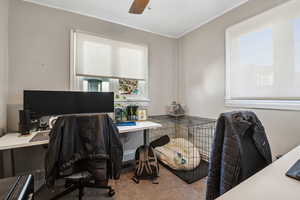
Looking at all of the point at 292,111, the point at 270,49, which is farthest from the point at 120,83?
the point at 292,111

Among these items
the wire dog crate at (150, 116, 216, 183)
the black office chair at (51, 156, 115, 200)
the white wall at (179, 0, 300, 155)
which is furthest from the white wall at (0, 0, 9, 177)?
the white wall at (179, 0, 300, 155)

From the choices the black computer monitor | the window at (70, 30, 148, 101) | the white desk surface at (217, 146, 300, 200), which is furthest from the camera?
the window at (70, 30, 148, 101)

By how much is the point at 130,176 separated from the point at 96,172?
2.70 feet

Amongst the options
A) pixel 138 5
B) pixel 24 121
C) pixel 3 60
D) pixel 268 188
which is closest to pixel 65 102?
pixel 24 121

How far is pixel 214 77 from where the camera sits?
2285 mm

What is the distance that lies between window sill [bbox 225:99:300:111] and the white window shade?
1585mm

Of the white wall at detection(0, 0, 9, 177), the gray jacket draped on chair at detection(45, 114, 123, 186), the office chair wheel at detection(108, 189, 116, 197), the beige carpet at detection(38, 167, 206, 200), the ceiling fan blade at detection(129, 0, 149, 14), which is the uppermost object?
the ceiling fan blade at detection(129, 0, 149, 14)

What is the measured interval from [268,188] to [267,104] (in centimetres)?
152

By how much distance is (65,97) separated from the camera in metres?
1.82

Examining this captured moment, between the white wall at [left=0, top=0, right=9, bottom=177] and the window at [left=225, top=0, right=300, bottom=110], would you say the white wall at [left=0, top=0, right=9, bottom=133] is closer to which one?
the white wall at [left=0, top=0, right=9, bottom=177]

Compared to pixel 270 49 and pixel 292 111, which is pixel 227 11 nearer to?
pixel 270 49

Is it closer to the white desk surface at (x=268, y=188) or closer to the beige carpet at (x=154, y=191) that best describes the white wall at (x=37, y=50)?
the beige carpet at (x=154, y=191)

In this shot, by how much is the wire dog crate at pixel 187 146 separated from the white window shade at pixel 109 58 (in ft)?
3.52

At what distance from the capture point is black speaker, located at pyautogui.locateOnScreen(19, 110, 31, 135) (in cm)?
154
